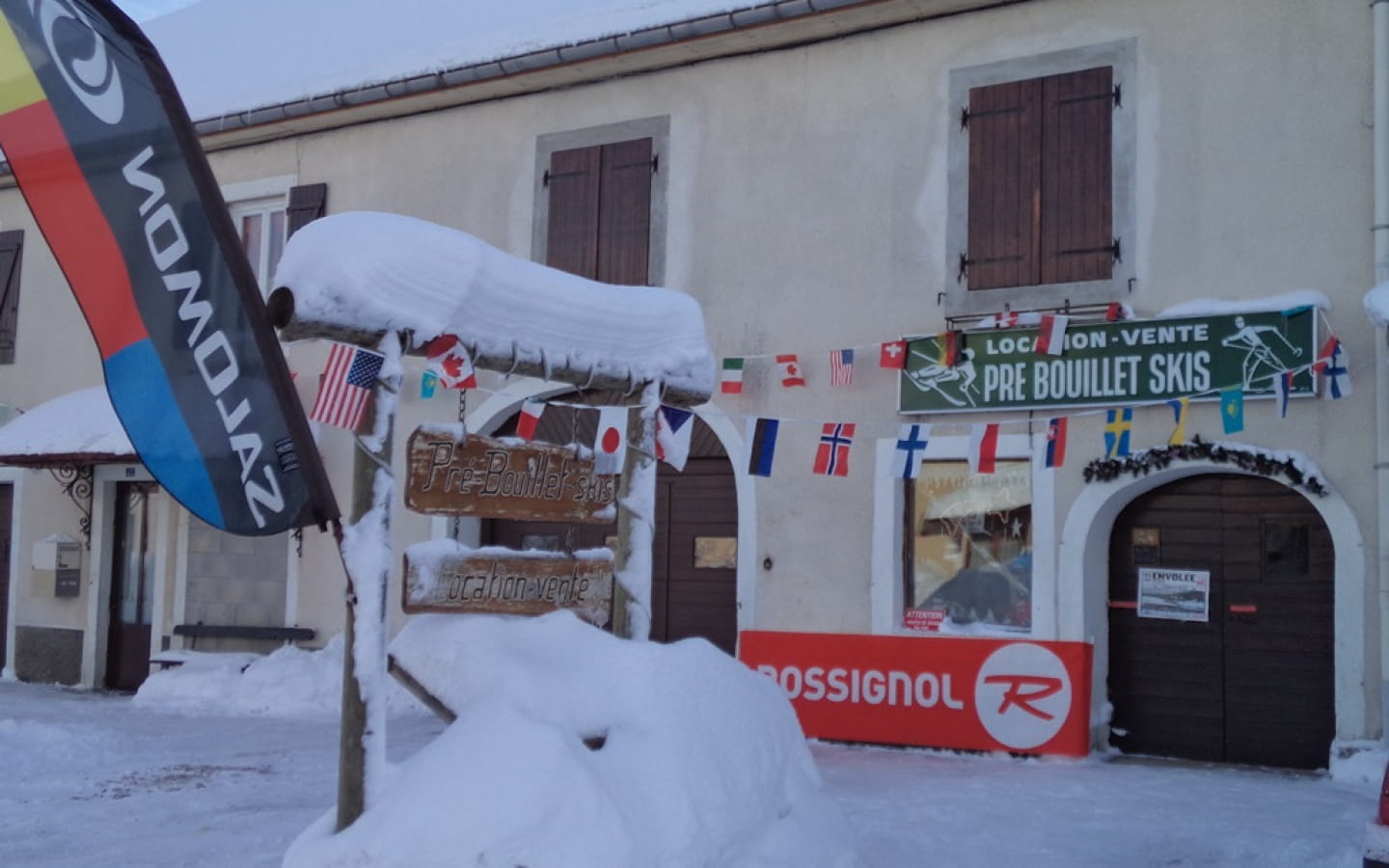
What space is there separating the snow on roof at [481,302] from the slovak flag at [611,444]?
378 millimetres

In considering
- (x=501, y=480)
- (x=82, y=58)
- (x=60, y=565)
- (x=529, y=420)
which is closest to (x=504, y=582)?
(x=501, y=480)

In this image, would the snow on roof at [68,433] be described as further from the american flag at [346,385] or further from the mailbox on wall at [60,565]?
the american flag at [346,385]

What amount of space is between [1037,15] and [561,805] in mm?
7368

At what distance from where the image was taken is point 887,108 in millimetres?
10344

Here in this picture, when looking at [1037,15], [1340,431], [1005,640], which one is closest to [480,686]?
[1005,640]

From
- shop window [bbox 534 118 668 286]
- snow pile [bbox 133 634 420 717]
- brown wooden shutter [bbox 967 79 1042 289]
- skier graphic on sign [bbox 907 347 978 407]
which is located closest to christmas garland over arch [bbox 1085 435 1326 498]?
skier graphic on sign [bbox 907 347 978 407]

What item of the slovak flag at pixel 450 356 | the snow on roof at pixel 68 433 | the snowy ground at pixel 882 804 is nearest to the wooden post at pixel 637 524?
the slovak flag at pixel 450 356

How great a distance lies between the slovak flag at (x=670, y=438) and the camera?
671cm

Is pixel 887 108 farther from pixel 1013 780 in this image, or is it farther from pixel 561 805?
pixel 561 805

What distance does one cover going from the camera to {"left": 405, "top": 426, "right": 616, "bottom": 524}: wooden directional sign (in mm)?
5234

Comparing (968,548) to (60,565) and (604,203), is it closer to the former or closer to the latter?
(604,203)

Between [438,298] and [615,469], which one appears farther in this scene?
[615,469]

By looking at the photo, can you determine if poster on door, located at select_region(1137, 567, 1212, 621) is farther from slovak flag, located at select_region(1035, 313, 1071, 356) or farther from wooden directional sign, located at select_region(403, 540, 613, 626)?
wooden directional sign, located at select_region(403, 540, 613, 626)

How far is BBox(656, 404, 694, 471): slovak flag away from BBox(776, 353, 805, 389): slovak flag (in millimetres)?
3506
